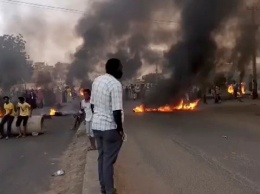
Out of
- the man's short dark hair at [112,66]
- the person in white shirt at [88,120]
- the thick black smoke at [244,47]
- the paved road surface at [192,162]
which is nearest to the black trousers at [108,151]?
the man's short dark hair at [112,66]

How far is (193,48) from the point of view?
814 inches

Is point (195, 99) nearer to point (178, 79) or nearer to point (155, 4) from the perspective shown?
point (178, 79)

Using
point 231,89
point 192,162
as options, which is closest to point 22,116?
point 192,162

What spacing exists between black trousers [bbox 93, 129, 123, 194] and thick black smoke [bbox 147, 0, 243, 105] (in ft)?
54.3

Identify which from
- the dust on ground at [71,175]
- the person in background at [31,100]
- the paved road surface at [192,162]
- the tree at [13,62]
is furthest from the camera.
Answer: the tree at [13,62]

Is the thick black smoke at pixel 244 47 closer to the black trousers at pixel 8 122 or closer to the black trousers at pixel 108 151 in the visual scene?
the black trousers at pixel 8 122

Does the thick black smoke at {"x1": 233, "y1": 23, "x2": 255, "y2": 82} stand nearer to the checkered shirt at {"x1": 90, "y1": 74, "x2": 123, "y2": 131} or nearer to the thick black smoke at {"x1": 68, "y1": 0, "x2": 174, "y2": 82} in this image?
the thick black smoke at {"x1": 68, "y1": 0, "x2": 174, "y2": 82}

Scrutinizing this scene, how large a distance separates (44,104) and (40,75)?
3.10 m

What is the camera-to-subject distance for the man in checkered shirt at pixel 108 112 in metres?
3.91

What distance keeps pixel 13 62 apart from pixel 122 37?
10.5 m

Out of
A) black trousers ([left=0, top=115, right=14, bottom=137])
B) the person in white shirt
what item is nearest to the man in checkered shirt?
the person in white shirt

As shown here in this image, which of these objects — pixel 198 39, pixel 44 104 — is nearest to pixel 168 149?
pixel 198 39

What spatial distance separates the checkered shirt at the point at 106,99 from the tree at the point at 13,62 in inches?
967

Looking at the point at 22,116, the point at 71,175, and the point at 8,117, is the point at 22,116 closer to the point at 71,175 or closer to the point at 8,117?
the point at 8,117
